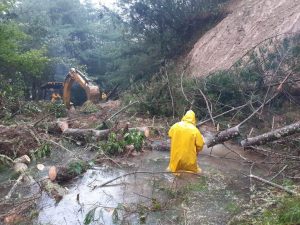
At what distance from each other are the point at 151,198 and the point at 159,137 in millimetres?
4655

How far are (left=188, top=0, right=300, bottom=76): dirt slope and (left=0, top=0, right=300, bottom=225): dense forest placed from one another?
1.48 feet

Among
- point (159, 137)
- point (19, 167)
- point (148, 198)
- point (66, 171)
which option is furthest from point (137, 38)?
point (148, 198)

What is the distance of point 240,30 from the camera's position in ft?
47.8

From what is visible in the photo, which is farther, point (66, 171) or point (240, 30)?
point (240, 30)

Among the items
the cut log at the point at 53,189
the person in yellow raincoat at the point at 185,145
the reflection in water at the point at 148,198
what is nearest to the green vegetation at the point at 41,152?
the reflection in water at the point at 148,198

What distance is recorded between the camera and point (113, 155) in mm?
8750

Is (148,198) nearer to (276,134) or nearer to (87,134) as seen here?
(276,134)

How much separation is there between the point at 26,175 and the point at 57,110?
8032 millimetres

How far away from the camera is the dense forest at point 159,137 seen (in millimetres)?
5371

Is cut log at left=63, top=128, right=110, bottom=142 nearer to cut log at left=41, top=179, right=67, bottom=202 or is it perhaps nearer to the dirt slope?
cut log at left=41, top=179, right=67, bottom=202

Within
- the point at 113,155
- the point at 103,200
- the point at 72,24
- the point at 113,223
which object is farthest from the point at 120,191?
the point at 72,24

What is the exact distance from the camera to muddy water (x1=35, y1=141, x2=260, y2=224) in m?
5.14

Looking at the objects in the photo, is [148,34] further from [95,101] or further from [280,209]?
[280,209]

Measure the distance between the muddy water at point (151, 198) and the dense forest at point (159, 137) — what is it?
0.07 ft
